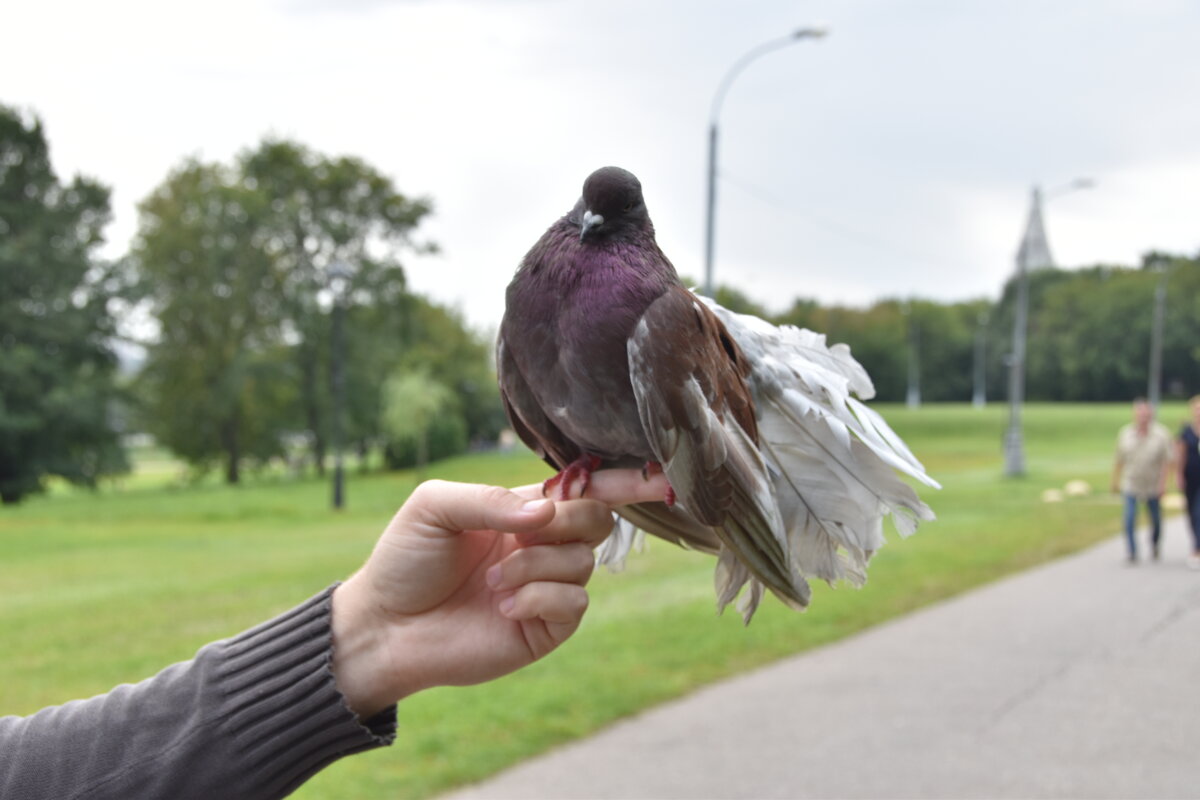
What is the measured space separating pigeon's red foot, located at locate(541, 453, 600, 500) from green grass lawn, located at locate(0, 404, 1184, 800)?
1.77 m

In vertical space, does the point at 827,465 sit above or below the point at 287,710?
above

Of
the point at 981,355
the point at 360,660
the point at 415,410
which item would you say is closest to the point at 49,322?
the point at 415,410

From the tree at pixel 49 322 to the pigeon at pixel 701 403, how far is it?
111 ft

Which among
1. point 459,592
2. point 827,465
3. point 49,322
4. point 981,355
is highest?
point 49,322

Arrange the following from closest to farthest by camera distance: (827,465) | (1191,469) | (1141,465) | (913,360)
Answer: (827,465), (913,360), (1191,469), (1141,465)

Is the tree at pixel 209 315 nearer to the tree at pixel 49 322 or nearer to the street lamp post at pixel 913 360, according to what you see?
the tree at pixel 49 322

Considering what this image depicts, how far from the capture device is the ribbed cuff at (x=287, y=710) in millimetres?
1827

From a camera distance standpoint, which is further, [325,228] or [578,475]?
[325,228]

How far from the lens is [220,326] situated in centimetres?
3772

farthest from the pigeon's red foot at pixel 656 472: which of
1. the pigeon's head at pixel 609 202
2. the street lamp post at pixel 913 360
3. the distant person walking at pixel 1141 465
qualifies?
the distant person walking at pixel 1141 465

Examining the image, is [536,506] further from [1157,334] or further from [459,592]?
[1157,334]

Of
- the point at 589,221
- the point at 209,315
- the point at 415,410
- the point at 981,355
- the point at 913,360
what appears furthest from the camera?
the point at 209,315

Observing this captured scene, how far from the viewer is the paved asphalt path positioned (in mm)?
4930

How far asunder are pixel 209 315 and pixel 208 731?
38.6 meters
